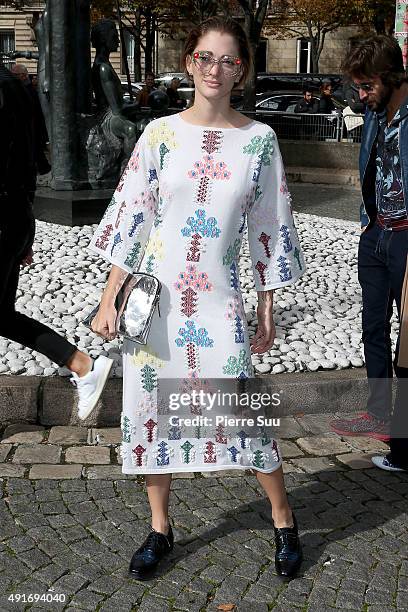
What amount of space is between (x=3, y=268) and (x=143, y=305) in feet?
5.19

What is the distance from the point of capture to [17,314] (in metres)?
4.73

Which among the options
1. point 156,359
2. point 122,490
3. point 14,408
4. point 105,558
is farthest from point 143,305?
point 14,408

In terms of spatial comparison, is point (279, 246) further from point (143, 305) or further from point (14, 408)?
point (14, 408)

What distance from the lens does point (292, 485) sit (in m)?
4.30

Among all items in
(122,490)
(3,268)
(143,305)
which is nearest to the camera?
(143,305)

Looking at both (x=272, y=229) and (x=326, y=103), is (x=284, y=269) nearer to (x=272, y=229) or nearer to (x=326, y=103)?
Result: (x=272, y=229)

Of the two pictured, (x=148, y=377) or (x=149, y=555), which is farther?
(x=149, y=555)

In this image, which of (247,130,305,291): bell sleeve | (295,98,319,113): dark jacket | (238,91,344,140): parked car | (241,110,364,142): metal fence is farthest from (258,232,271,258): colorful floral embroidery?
(295,98,319,113): dark jacket

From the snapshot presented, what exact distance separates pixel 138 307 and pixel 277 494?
84 centimetres

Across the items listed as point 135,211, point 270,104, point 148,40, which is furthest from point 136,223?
point 148,40

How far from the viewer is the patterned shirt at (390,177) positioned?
14.1 ft

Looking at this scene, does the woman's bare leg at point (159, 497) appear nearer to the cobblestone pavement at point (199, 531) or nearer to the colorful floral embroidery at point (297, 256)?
the cobblestone pavement at point (199, 531)

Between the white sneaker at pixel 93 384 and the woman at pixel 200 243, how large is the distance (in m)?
0.83

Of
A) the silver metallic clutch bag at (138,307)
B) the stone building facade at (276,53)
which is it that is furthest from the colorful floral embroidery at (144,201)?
the stone building facade at (276,53)
